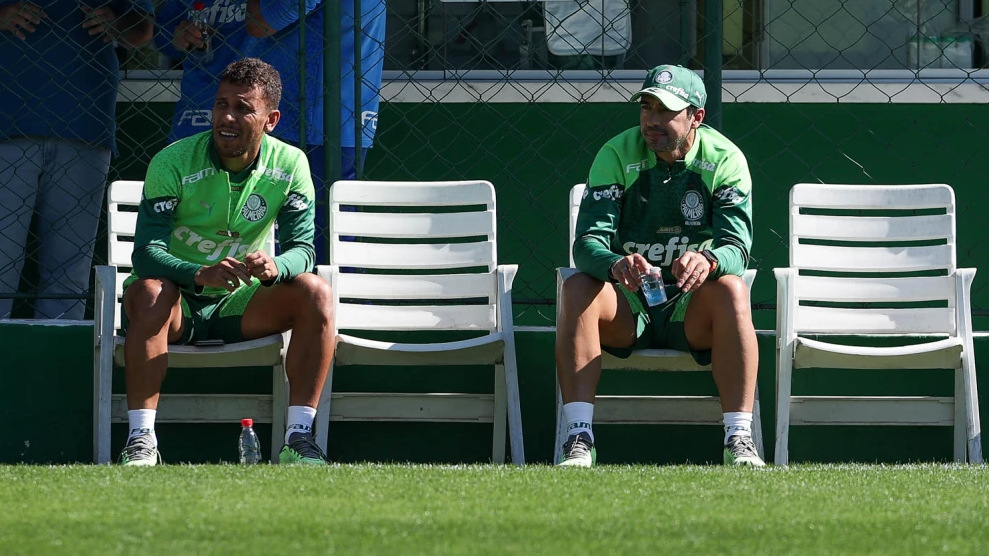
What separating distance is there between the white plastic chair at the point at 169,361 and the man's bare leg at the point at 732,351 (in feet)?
4.62

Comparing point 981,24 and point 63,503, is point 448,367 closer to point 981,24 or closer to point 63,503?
point 63,503

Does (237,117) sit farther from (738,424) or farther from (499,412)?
(738,424)

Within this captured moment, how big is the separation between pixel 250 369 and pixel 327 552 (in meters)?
2.40

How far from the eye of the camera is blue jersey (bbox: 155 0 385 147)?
5.36m

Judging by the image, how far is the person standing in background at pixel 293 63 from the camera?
5.36m

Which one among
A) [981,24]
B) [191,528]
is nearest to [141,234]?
[191,528]

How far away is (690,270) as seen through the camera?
4.28m

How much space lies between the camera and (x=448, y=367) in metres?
5.17

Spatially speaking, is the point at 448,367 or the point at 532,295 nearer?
the point at 448,367

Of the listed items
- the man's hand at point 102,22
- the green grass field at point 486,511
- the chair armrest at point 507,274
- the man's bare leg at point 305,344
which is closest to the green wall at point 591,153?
the man's hand at point 102,22

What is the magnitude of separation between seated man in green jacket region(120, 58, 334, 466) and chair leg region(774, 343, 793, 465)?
152cm

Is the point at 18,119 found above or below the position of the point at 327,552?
above

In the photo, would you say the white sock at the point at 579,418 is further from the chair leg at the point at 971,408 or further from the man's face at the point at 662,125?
the chair leg at the point at 971,408

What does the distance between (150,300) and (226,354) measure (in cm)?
34
